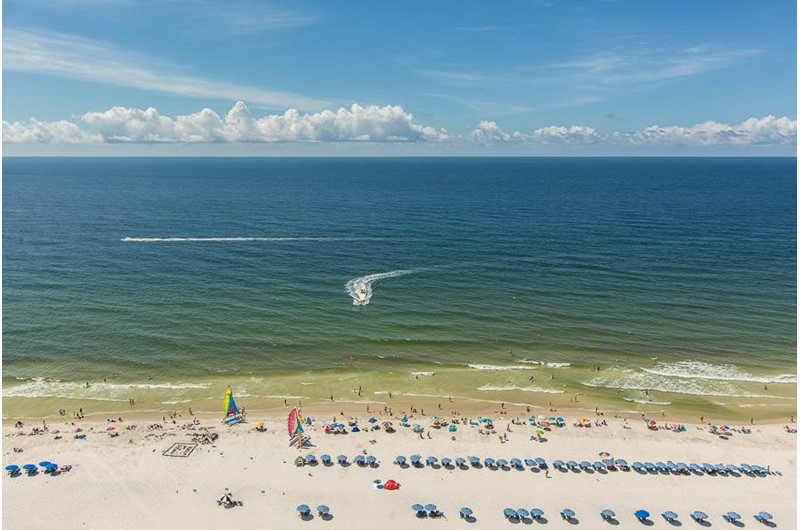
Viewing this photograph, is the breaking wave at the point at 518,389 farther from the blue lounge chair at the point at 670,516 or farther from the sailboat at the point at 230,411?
the sailboat at the point at 230,411

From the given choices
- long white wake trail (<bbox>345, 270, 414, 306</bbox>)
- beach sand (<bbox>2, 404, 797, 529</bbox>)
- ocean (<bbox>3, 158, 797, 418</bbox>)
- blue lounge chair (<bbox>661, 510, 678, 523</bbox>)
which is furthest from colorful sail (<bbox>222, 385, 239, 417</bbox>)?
blue lounge chair (<bbox>661, 510, 678, 523</bbox>)

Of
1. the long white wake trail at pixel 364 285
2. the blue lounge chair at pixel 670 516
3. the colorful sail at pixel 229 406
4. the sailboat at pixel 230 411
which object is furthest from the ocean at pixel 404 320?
the blue lounge chair at pixel 670 516

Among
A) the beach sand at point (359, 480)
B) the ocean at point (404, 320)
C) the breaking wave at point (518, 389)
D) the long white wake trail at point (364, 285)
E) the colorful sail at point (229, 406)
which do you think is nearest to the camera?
the beach sand at point (359, 480)

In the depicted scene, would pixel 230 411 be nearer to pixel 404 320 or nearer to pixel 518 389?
pixel 404 320

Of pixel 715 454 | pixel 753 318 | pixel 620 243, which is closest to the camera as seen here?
pixel 715 454

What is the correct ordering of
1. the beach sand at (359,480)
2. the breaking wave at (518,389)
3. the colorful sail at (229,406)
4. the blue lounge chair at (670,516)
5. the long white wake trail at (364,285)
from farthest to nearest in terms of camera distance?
the long white wake trail at (364,285) → the breaking wave at (518,389) → the colorful sail at (229,406) → the beach sand at (359,480) → the blue lounge chair at (670,516)

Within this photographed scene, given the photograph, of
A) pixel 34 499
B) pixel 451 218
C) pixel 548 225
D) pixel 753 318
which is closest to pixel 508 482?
pixel 34 499

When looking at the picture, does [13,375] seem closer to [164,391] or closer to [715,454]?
[164,391]

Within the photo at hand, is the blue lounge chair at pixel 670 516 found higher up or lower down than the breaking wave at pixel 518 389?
lower down
